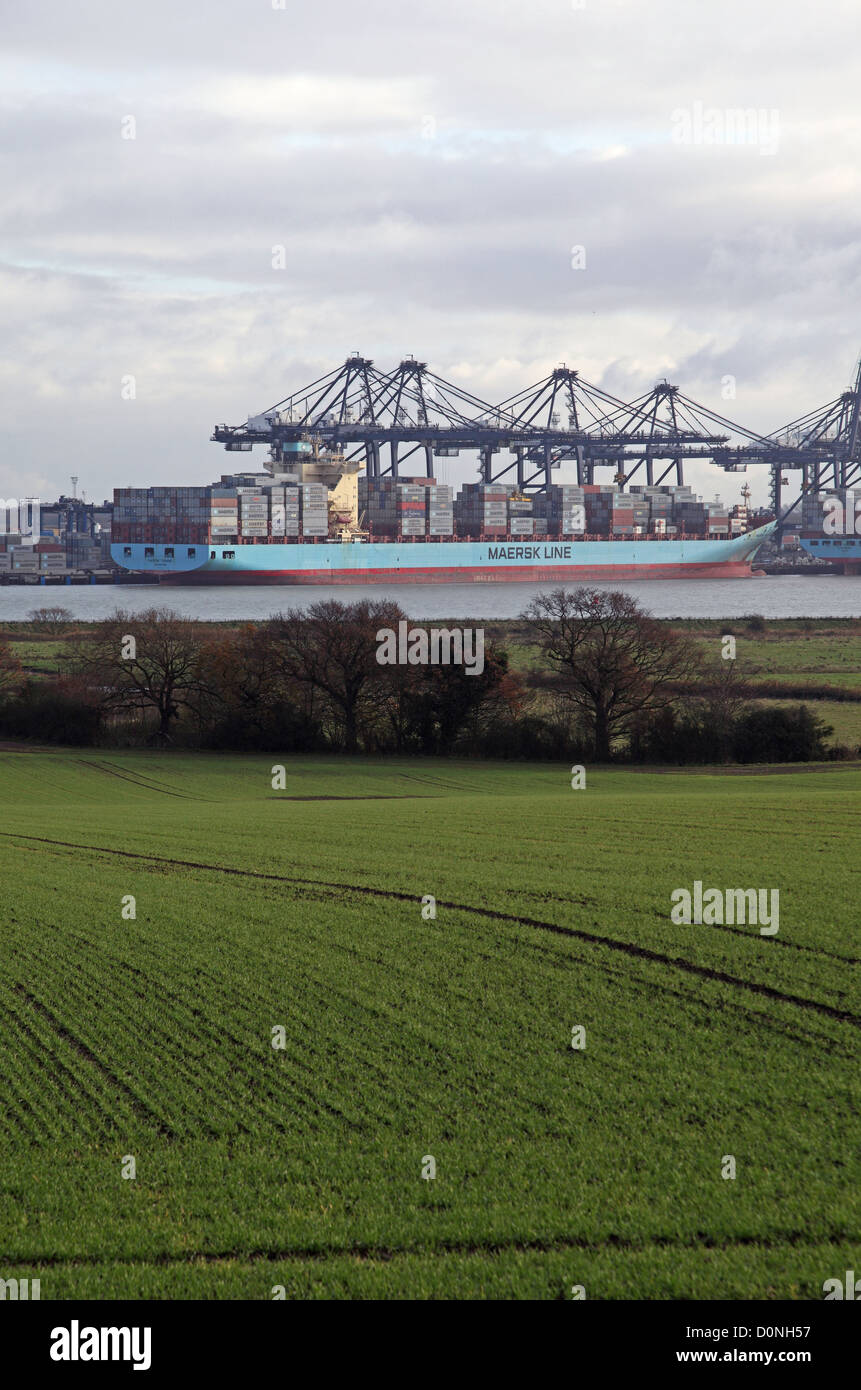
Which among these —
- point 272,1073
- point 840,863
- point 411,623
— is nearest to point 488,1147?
point 272,1073

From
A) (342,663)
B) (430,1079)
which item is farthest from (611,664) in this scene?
(430,1079)

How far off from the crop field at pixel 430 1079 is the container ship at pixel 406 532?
83987mm

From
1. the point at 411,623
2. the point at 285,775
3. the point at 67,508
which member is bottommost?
the point at 285,775

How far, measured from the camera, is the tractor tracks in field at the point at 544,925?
8.66m

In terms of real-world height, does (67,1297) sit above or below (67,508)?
below

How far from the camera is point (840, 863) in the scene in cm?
1332

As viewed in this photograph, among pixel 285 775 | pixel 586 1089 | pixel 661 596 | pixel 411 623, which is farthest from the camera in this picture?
pixel 661 596

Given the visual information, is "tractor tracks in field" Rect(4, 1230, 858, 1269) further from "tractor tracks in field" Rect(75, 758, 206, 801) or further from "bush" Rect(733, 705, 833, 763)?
"bush" Rect(733, 705, 833, 763)

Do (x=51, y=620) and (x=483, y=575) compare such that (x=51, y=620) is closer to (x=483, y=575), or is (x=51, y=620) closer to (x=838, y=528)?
(x=483, y=575)

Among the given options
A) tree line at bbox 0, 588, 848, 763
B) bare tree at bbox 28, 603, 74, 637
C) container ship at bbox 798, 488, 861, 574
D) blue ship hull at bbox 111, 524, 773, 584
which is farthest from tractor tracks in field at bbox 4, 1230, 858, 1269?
container ship at bbox 798, 488, 861, 574

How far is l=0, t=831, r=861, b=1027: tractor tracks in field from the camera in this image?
28.4 ft

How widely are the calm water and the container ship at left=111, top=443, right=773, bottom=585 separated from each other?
1665 mm
